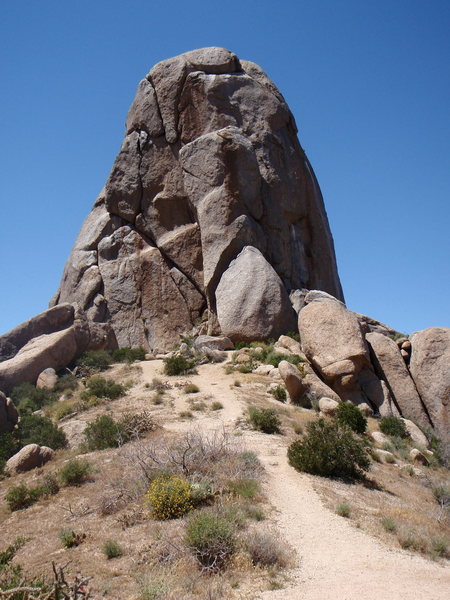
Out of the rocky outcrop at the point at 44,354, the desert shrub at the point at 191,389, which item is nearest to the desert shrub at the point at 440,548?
the desert shrub at the point at 191,389

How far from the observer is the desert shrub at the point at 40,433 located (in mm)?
15625

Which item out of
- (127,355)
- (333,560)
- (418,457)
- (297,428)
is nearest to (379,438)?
(418,457)

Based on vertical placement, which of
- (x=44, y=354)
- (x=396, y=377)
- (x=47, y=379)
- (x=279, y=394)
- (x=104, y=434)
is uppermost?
(x=44, y=354)

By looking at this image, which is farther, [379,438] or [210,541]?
[379,438]

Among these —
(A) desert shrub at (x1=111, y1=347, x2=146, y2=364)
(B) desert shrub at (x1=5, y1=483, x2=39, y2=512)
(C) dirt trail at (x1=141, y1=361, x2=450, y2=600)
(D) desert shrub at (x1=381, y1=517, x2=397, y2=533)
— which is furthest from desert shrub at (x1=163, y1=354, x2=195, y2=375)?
(D) desert shrub at (x1=381, y1=517, x2=397, y2=533)

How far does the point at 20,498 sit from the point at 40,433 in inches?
201

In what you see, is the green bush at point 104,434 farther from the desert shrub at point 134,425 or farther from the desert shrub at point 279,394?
the desert shrub at point 279,394

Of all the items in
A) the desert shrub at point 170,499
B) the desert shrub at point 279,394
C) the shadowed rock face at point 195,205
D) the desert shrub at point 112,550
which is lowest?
the desert shrub at point 112,550

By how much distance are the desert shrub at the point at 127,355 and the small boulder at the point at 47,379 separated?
324 cm

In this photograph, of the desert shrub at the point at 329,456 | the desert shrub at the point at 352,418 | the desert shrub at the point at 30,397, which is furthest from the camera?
the desert shrub at the point at 30,397

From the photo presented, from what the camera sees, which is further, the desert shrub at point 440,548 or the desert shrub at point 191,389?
the desert shrub at point 191,389

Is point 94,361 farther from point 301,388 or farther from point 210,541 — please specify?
point 210,541

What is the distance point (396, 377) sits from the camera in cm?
2109

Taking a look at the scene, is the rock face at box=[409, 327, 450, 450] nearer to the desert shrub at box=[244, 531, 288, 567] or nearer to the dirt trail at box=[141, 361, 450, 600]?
the dirt trail at box=[141, 361, 450, 600]
